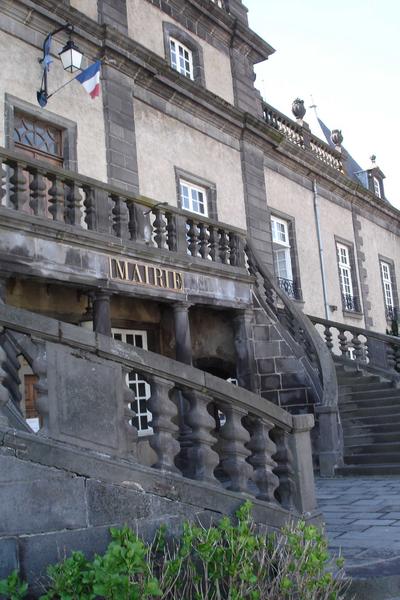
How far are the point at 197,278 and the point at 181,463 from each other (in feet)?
18.6

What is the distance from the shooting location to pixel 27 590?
2973 mm

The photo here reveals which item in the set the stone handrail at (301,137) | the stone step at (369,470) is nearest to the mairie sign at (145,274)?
the stone step at (369,470)

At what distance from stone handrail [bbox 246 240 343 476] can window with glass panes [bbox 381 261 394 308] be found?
11.2 meters

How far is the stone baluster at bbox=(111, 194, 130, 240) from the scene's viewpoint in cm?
858

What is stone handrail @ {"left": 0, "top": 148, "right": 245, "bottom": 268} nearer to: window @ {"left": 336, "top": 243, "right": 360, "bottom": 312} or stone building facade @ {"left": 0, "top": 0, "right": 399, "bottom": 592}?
stone building facade @ {"left": 0, "top": 0, "right": 399, "bottom": 592}

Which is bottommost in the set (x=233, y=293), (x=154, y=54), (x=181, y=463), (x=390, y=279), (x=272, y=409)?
(x=181, y=463)

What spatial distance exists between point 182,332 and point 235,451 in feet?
18.0

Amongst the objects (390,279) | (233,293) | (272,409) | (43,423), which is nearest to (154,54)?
(233,293)

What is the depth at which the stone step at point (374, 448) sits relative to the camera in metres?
9.93

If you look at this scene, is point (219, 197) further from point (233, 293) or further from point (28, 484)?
point (28, 484)

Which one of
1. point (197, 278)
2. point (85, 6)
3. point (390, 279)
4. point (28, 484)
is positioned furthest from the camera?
point (390, 279)

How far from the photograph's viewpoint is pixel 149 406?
3.92 meters

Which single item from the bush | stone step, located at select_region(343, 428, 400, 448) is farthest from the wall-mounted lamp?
the bush

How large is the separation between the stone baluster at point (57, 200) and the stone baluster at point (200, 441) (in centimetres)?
432
